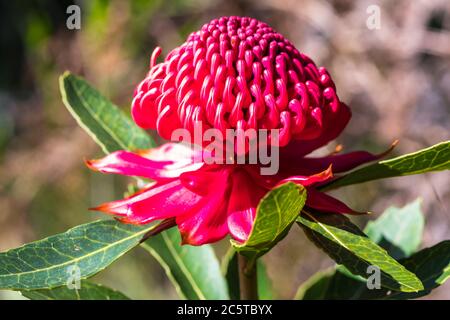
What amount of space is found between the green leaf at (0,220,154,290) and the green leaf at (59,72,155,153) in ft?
1.62

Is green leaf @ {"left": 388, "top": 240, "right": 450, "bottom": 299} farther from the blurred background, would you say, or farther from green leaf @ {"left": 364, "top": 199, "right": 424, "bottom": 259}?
the blurred background

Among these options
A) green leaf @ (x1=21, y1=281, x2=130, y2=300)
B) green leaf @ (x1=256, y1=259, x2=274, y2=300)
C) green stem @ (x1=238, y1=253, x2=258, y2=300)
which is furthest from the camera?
green leaf @ (x1=256, y1=259, x2=274, y2=300)

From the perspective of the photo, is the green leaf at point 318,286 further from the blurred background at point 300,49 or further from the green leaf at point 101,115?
the blurred background at point 300,49

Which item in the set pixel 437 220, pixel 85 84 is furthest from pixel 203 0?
pixel 85 84

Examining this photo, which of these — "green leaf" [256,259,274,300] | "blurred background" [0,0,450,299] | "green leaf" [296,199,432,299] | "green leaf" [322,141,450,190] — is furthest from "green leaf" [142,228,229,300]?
"blurred background" [0,0,450,299]

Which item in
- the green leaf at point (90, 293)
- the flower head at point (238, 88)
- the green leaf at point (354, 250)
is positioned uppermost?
the flower head at point (238, 88)

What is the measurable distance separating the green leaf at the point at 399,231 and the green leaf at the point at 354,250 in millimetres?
684

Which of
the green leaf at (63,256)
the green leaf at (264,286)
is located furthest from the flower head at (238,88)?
the green leaf at (264,286)

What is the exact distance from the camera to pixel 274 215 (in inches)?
50.1

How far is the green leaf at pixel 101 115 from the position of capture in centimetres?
200

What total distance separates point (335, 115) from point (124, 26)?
3723 mm

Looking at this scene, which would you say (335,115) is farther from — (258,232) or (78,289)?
(78,289)

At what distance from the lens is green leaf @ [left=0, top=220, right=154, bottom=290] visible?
4.79 ft

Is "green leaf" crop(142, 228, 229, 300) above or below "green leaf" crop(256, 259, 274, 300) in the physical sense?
above
